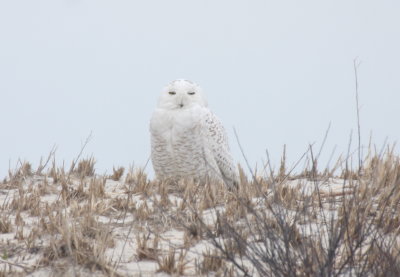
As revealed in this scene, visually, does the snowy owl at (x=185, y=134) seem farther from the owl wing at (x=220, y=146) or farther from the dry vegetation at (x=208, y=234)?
the dry vegetation at (x=208, y=234)

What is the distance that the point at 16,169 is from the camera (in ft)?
21.9

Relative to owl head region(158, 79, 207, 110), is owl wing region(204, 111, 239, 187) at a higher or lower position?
lower

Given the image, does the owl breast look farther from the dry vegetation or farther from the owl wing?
the dry vegetation

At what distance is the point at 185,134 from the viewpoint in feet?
20.5

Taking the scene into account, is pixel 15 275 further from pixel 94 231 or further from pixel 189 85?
pixel 189 85

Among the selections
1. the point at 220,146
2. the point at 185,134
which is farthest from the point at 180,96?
the point at 220,146

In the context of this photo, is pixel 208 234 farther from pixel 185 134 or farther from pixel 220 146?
pixel 220 146

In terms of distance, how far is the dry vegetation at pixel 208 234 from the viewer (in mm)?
3178

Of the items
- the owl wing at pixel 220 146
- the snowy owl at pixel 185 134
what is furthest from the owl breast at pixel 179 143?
the owl wing at pixel 220 146

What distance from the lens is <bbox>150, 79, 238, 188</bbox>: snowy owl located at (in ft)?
20.6

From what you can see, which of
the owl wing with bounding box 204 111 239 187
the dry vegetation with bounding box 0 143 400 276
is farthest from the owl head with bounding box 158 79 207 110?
the dry vegetation with bounding box 0 143 400 276

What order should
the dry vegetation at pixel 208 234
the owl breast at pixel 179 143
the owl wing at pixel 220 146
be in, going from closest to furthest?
the dry vegetation at pixel 208 234 < the owl breast at pixel 179 143 < the owl wing at pixel 220 146

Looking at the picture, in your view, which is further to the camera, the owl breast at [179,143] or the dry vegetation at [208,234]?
the owl breast at [179,143]

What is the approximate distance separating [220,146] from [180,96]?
0.70 m
